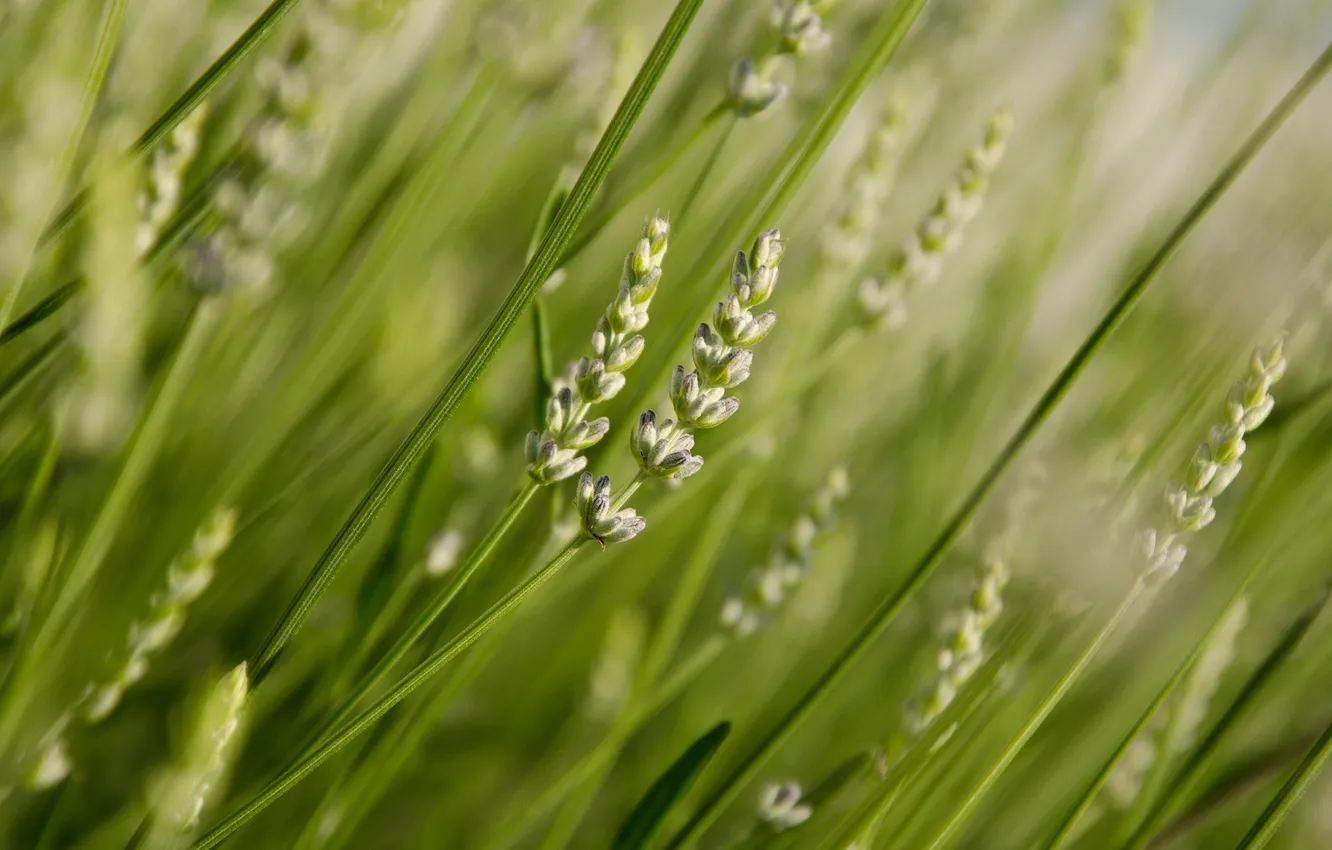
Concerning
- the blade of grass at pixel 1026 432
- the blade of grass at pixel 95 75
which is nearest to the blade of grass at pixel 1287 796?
the blade of grass at pixel 1026 432

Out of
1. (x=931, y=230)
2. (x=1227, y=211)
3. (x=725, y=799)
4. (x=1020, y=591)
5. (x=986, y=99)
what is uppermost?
(x=986, y=99)

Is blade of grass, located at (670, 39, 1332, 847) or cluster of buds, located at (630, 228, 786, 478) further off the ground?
cluster of buds, located at (630, 228, 786, 478)

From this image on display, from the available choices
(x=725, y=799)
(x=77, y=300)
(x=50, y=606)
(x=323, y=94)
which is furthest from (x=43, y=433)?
(x=725, y=799)

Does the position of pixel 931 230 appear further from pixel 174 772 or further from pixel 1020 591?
pixel 174 772

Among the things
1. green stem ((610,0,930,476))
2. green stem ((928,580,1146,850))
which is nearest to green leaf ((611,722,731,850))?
green stem ((928,580,1146,850))

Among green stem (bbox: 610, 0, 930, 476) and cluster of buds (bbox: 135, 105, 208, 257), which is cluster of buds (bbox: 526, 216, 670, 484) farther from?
cluster of buds (bbox: 135, 105, 208, 257)

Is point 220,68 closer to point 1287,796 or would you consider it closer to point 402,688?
point 402,688
